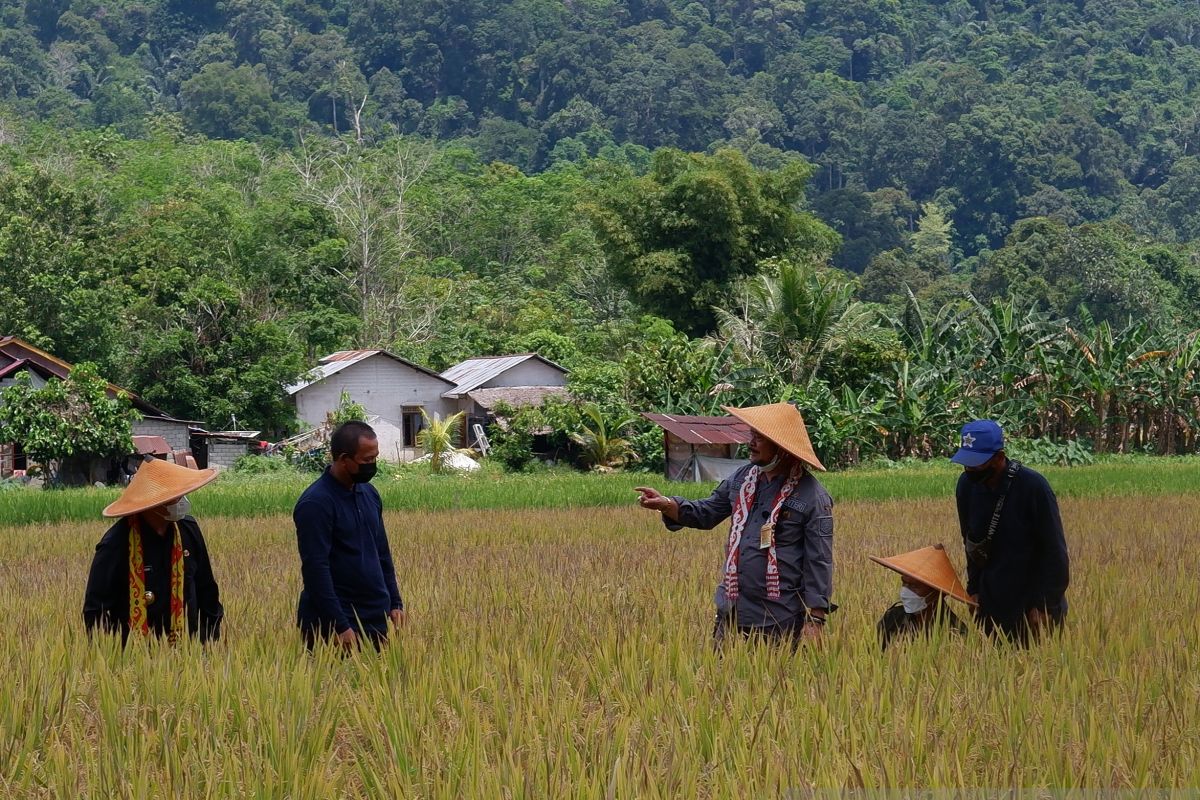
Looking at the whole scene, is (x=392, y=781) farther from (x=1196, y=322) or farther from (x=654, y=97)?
(x=654, y=97)

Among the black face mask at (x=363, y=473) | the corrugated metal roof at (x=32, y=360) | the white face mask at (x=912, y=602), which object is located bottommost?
the white face mask at (x=912, y=602)

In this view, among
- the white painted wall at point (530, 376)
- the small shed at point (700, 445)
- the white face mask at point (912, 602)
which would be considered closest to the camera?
the white face mask at point (912, 602)

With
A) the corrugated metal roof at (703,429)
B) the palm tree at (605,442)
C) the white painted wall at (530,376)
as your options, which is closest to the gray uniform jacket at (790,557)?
the corrugated metal roof at (703,429)

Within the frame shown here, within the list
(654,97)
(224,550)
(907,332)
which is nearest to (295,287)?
(907,332)

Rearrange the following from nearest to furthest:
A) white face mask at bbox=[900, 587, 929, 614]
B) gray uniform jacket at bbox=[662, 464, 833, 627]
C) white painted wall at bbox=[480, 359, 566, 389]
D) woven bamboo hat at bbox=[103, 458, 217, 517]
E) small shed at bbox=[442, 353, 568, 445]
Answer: woven bamboo hat at bbox=[103, 458, 217, 517]
gray uniform jacket at bbox=[662, 464, 833, 627]
white face mask at bbox=[900, 587, 929, 614]
small shed at bbox=[442, 353, 568, 445]
white painted wall at bbox=[480, 359, 566, 389]

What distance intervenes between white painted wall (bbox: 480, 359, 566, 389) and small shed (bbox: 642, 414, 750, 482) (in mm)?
7917

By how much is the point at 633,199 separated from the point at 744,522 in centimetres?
2866

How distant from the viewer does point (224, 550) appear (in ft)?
37.1

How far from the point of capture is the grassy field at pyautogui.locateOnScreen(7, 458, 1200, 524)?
1553 centimetres

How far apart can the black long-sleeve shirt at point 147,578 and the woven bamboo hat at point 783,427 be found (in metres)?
1.84

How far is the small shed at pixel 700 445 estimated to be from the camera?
66.9ft

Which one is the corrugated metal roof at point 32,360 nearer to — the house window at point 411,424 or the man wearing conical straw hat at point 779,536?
the house window at point 411,424

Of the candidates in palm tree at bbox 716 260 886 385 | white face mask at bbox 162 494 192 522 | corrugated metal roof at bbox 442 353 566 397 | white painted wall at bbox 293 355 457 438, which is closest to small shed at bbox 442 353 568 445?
corrugated metal roof at bbox 442 353 566 397

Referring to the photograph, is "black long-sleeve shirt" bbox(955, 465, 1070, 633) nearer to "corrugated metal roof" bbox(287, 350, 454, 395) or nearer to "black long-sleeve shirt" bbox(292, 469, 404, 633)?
"black long-sleeve shirt" bbox(292, 469, 404, 633)
